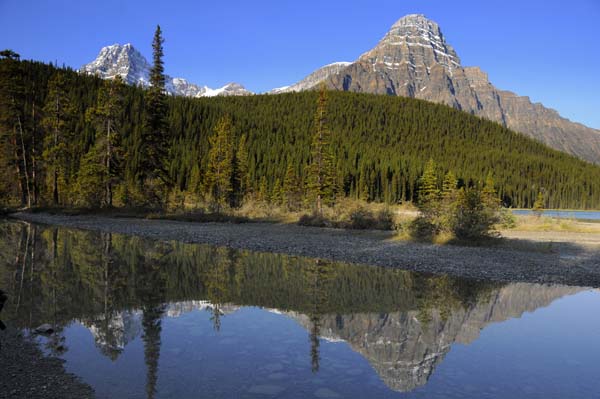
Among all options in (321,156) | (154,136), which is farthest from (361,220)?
(154,136)

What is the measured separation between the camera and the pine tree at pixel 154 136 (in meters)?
36.3

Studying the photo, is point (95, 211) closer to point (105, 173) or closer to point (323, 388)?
point (105, 173)

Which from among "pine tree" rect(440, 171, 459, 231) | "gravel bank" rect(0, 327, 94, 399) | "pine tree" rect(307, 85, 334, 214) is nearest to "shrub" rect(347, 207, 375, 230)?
"pine tree" rect(440, 171, 459, 231)

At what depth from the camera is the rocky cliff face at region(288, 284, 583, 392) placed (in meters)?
5.75

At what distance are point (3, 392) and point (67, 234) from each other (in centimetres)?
1888

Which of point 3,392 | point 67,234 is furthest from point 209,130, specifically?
point 3,392

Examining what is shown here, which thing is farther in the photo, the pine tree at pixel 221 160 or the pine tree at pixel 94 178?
the pine tree at pixel 221 160

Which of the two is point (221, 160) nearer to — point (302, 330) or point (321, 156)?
point (321, 156)

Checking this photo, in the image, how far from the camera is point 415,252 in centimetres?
1703

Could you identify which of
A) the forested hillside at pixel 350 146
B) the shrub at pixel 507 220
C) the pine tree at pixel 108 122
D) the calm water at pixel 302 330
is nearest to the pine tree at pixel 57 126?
the pine tree at pixel 108 122

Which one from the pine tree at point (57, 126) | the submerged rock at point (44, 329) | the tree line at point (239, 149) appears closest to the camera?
the submerged rock at point (44, 329)

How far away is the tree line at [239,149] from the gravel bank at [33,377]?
27.0m

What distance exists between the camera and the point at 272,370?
550cm

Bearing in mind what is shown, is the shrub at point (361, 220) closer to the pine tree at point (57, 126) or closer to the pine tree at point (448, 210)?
the pine tree at point (448, 210)
